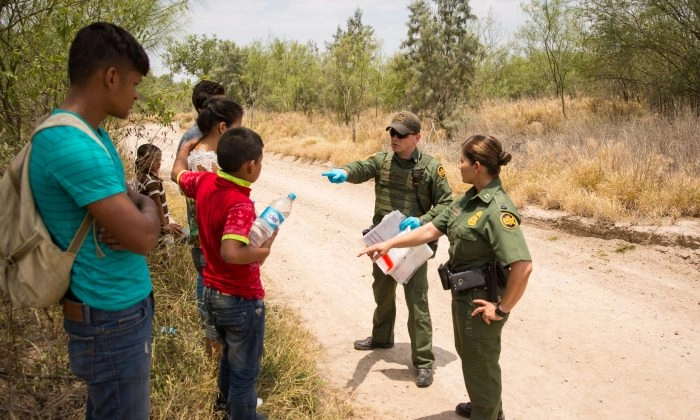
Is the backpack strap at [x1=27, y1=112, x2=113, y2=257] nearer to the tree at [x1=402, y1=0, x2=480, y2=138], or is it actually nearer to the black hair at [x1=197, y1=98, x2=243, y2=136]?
the black hair at [x1=197, y1=98, x2=243, y2=136]

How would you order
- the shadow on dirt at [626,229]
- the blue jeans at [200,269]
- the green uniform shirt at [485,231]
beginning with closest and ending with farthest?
the green uniform shirt at [485,231], the blue jeans at [200,269], the shadow on dirt at [626,229]

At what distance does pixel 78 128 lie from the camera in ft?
5.34

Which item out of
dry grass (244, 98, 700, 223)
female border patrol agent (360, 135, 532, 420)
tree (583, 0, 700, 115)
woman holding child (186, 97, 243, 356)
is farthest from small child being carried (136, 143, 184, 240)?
tree (583, 0, 700, 115)

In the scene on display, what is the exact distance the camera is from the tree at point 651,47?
37.1ft

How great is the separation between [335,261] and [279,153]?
10617 mm

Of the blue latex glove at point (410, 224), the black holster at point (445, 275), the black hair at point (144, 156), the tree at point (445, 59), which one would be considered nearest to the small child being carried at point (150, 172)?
the black hair at point (144, 156)

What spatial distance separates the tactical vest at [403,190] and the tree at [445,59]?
15564mm

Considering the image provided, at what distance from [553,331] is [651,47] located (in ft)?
33.9

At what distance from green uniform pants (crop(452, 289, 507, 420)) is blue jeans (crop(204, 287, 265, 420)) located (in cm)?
118

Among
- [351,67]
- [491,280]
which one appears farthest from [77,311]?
[351,67]

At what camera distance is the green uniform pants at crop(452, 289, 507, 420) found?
293 centimetres

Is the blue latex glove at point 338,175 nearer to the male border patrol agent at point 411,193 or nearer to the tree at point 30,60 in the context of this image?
the male border patrol agent at point 411,193

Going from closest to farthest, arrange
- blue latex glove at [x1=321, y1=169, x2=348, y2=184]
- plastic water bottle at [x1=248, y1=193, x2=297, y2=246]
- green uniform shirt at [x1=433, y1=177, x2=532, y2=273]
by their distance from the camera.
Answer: plastic water bottle at [x1=248, y1=193, x2=297, y2=246], green uniform shirt at [x1=433, y1=177, x2=532, y2=273], blue latex glove at [x1=321, y1=169, x2=348, y2=184]

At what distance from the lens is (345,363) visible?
4.27m
